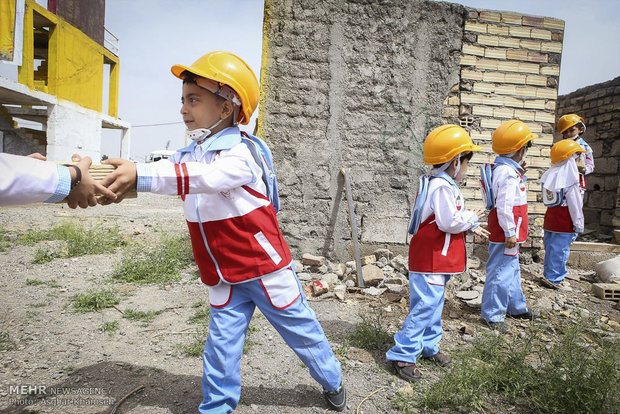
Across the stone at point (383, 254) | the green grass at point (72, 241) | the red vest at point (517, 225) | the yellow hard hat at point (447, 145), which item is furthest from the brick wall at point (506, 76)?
the green grass at point (72, 241)

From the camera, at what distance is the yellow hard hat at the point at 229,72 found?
1.81 metres

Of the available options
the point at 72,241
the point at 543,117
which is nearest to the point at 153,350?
the point at 72,241

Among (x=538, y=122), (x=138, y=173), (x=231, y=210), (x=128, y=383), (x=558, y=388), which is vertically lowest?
(x=128, y=383)

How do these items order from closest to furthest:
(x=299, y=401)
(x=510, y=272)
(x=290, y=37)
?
(x=299, y=401)
(x=510, y=272)
(x=290, y=37)

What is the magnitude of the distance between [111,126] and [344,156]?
74.5 feet

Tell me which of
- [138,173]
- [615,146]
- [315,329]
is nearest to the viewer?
[138,173]

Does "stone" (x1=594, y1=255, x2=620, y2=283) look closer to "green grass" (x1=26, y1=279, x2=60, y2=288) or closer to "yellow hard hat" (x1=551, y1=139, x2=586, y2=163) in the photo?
"yellow hard hat" (x1=551, y1=139, x2=586, y2=163)

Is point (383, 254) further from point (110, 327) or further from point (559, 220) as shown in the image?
point (110, 327)

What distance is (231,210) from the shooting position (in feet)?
5.92

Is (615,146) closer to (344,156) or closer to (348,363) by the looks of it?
(344,156)

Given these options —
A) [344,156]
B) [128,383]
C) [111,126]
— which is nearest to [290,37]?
[344,156]

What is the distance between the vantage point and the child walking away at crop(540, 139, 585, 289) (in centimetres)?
475

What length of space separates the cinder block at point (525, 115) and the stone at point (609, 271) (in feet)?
7.29

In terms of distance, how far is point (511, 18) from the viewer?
513 centimetres
